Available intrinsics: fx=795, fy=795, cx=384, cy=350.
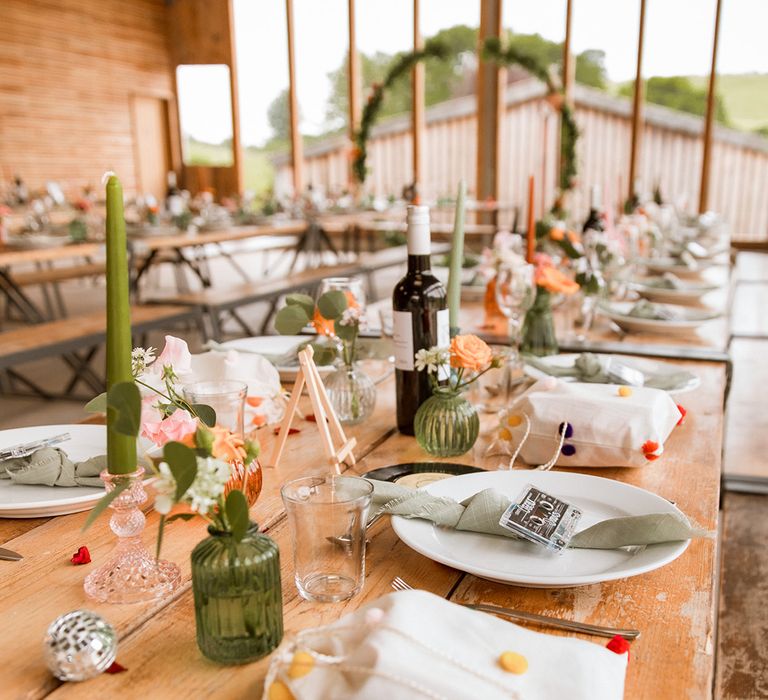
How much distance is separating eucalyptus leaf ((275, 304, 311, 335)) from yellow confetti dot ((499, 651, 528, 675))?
80 centimetres

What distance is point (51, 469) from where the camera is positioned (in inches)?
42.3

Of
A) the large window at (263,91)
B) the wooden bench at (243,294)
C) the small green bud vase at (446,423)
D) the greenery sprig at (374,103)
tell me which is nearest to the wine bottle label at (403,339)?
the small green bud vase at (446,423)

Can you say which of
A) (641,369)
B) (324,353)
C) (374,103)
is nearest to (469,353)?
(324,353)

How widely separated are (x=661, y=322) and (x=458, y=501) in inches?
51.2

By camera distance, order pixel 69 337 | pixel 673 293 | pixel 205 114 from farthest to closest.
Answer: pixel 205 114 → pixel 69 337 → pixel 673 293

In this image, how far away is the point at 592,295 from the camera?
222 cm

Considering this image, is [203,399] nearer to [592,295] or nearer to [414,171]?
[592,295]

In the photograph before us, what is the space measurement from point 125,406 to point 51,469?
48cm

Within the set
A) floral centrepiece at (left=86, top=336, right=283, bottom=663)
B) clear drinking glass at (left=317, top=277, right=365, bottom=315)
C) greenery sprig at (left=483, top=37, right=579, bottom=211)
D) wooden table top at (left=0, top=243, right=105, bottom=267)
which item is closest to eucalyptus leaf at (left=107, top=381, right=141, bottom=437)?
floral centrepiece at (left=86, top=336, right=283, bottom=663)

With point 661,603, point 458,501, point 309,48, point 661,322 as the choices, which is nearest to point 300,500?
point 458,501

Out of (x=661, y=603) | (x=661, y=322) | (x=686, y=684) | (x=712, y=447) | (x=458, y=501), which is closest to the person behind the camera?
(x=686, y=684)

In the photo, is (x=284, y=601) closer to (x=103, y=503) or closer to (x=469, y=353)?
(x=103, y=503)

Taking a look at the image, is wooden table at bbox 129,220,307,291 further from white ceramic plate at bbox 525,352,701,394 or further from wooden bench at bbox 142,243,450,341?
white ceramic plate at bbox 525,352,701,394

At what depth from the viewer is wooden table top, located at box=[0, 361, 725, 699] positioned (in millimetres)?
681
